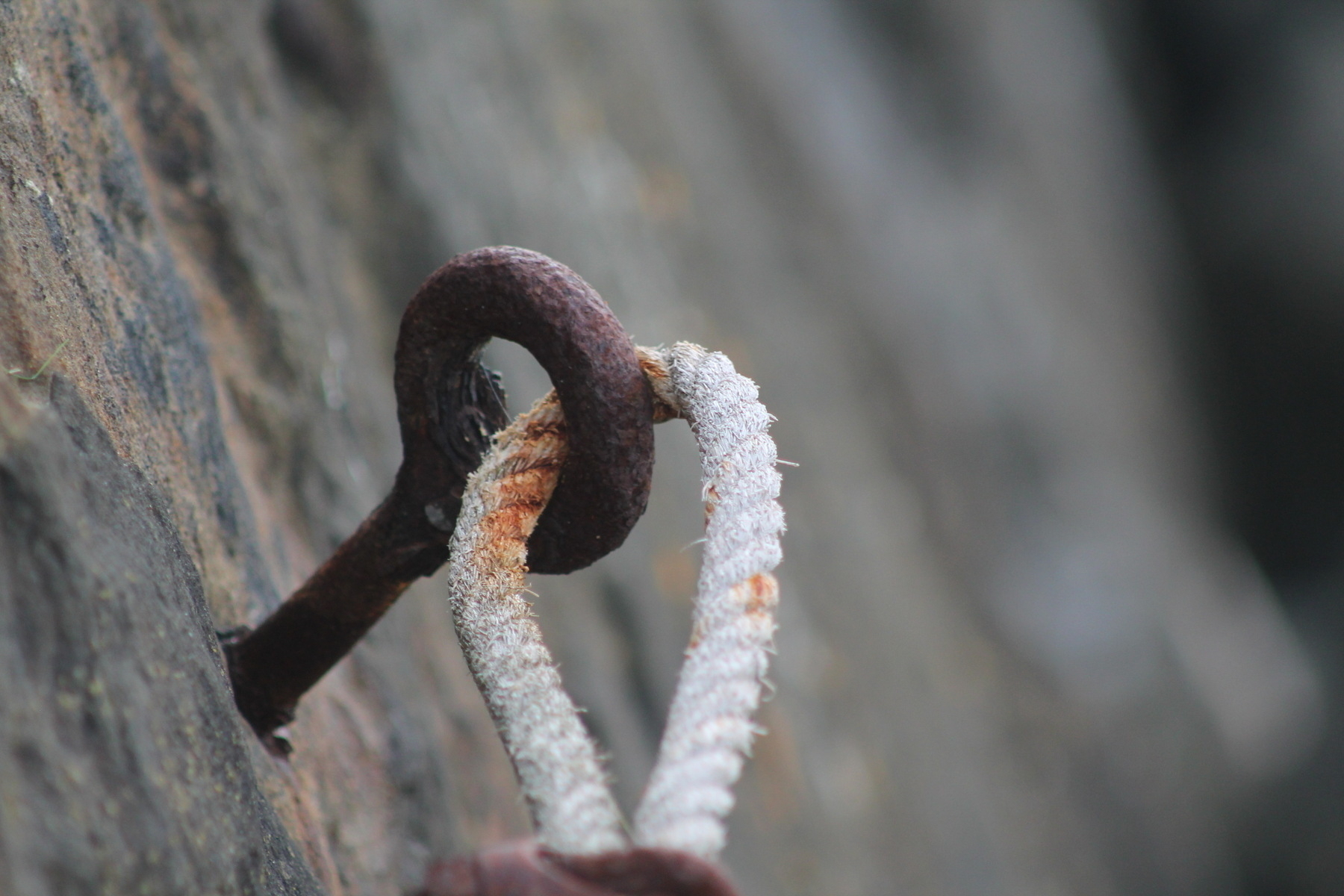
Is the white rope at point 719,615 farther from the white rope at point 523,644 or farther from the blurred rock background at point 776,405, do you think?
the blurred rock background at point 776,405

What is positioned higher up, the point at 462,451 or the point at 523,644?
Answer: the point at 462,451

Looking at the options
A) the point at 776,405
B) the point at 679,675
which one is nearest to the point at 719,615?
the point at 679,675

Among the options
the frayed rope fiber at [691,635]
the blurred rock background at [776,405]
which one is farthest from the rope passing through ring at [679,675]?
the blurred rock background at [776,405]

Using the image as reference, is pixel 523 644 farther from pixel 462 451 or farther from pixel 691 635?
pixel 462 451

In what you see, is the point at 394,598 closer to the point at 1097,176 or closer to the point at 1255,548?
the point at 1097,176

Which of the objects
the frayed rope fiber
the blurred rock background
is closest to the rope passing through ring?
the frayed rope fiber

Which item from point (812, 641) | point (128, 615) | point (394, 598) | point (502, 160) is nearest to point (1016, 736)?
point (812, 641)
